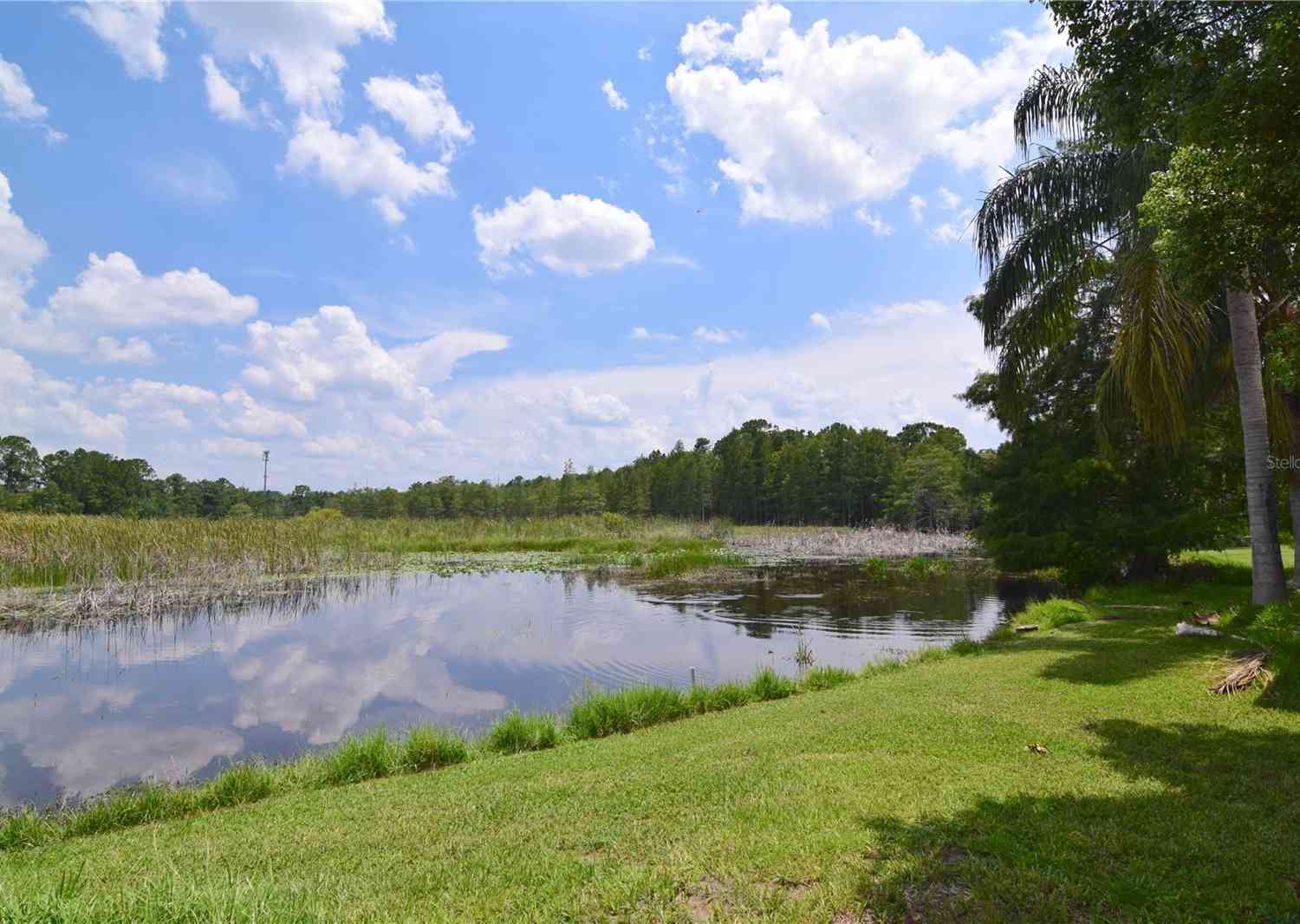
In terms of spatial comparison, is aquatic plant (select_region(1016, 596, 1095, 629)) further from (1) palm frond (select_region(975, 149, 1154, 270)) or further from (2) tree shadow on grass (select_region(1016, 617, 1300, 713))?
(1) palm frond (select_region(975, 149, 1154, 270))

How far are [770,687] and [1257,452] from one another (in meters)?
8.22

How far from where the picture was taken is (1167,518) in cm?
1784

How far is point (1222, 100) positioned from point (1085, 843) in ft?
15.6

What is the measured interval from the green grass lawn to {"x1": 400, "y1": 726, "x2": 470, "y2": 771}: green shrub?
0.58 m

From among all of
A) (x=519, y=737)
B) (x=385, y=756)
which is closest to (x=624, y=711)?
(x=519, y=737)

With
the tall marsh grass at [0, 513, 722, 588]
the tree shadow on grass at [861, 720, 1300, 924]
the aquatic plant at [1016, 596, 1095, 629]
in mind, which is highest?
the tall marsh grass at [0, 513, 722, 588]

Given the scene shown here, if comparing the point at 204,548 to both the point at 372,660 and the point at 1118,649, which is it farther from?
the point at 1118,649

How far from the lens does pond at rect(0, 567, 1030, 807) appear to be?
9594mm

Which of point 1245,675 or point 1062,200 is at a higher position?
point 1062,200

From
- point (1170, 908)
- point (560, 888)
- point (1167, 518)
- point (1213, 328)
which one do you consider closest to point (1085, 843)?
point (1170, 908)

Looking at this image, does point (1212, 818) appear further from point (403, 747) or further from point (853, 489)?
point (853, 489)

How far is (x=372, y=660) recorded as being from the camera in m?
14.5

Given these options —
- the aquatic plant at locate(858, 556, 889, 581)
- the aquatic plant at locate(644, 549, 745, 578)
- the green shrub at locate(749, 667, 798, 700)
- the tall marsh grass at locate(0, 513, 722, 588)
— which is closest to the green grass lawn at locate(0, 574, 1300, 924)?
the green shrub at locate(749, 667, 798, 700)

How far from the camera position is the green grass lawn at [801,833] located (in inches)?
141
